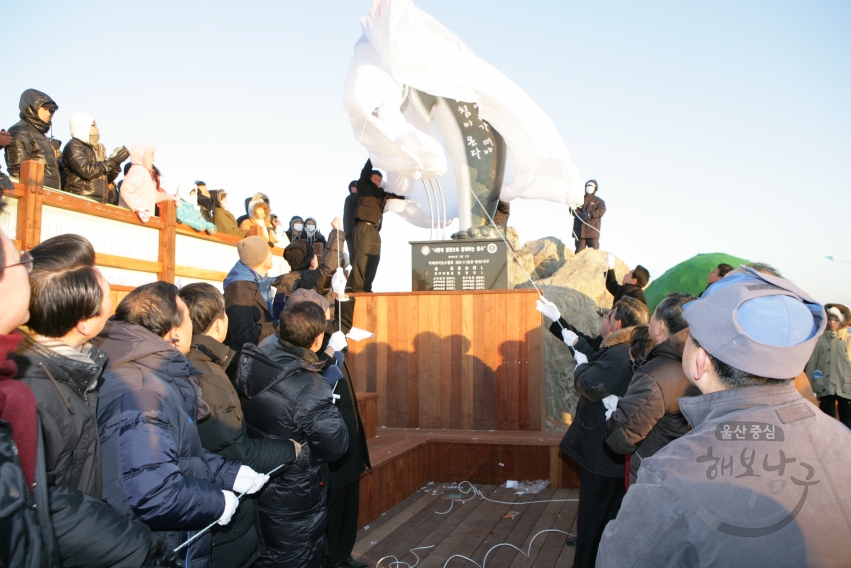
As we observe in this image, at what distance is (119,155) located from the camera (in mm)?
5535

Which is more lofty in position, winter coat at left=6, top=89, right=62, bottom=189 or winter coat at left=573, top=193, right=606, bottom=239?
winter coat at left=573, top=193, right=606, bottom=239

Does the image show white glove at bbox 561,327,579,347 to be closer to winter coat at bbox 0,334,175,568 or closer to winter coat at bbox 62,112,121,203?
winter coat at bbox 0,334,175,568

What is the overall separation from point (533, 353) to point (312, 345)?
11.0 feet

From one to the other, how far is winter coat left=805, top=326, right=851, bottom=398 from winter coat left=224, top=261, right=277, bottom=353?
6.04 metres

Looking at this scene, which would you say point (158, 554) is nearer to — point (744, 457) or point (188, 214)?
point (744, 457)

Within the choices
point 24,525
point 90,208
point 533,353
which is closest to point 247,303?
point 90,208

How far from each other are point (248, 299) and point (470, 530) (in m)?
2.17

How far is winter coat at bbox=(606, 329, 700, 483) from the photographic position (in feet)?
7.91

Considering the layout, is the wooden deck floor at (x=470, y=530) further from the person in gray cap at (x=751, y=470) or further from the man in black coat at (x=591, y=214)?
the man in black coat at (x=591, y=214)

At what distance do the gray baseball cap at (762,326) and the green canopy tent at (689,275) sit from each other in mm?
8853

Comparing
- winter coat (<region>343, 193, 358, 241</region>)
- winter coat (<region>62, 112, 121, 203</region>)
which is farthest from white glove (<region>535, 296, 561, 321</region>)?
winter coat (<region>62, 112, 121, 203</region>)

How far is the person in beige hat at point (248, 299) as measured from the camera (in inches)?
140

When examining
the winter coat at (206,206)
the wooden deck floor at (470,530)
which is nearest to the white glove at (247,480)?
the wooden deck floor at (470,530)

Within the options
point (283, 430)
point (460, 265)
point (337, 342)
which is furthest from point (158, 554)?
point (460, 265)
